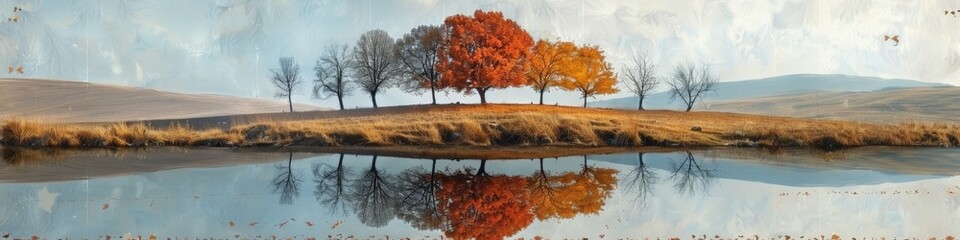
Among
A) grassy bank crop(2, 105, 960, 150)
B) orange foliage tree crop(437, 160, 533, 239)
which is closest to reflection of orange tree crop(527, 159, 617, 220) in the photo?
orange foliage tree crop(437, 160, 533, 239)

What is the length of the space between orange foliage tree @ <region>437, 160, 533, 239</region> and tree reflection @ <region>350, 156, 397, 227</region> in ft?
2.25

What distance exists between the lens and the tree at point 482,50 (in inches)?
1409

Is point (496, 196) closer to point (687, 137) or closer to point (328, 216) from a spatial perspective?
point (328, 216)

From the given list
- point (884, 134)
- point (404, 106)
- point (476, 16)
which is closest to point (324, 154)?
point (884, 134)

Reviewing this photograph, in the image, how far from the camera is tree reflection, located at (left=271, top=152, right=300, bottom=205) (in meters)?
11.3

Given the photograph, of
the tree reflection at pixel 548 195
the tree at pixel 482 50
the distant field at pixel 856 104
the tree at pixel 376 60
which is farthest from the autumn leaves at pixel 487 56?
the tree reflection at pixel 548 195

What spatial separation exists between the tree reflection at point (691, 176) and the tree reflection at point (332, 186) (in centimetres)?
530

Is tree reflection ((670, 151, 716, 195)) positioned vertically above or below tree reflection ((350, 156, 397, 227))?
above

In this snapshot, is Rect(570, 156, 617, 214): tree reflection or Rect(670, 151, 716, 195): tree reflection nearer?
Rect(570, 156, 617, 214): tree reflection

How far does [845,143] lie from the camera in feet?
69.9

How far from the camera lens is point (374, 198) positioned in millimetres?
10906

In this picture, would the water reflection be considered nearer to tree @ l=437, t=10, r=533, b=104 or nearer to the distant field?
tree @ l=437, t=10, r=533, b=104

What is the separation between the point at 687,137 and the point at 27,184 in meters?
16.0

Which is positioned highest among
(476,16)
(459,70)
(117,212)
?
(476,16)
